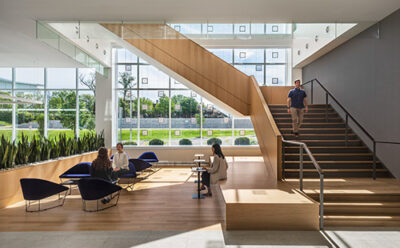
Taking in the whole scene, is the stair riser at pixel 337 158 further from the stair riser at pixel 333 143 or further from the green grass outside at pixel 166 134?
the green grass outside at pixel 166 134

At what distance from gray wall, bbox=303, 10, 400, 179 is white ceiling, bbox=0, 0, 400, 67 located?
675 mm

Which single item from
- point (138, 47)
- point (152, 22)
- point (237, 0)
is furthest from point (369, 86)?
point (138, 47)

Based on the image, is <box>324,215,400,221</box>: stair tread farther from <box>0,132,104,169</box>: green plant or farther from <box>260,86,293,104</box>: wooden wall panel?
<box>260,86,293,104</box>: wooden wall panel

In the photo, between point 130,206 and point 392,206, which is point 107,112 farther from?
point 392,206

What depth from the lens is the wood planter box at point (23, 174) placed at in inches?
Answer: 220

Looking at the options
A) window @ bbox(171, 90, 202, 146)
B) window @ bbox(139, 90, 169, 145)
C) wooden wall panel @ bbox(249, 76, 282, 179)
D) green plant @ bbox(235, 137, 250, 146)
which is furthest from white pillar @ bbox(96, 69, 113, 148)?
wooden wall panel @ bbox(249, 76, 282, 179)

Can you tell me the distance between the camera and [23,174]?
6.10 metres

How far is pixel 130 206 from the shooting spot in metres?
5.61

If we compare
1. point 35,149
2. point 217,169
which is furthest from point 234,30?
point 35,149

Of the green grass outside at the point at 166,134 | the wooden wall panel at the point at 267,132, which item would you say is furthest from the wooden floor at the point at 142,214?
the green grass outside at the point at 166,134

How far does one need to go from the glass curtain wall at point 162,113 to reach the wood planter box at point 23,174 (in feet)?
14.2

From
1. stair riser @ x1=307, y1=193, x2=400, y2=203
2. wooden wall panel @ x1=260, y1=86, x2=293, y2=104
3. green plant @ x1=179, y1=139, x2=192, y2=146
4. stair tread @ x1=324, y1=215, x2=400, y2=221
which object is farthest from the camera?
green plant @ x1=179, y1=139, x2=192, y2=146

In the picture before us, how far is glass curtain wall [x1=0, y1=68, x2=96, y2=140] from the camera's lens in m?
12.0

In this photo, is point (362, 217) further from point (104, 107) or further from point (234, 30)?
point (104, 107)
